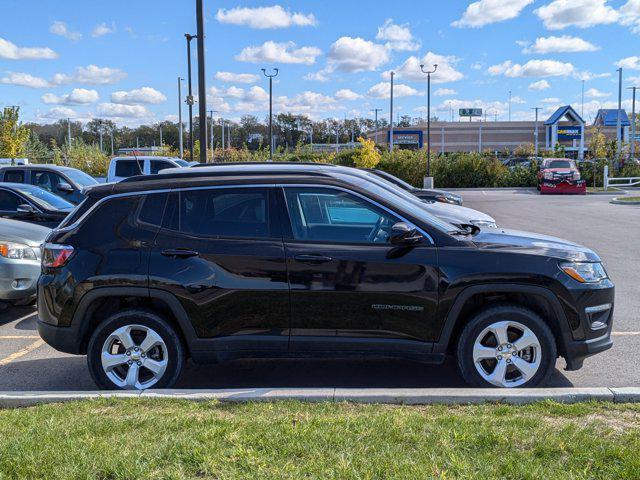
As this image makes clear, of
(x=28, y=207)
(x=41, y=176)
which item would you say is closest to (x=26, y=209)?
(x=28, y=207)

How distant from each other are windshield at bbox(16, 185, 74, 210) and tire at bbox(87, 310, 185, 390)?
7118 millimetres

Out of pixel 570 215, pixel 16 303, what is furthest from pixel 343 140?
pixel 16 303

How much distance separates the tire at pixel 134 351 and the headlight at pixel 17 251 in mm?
3337

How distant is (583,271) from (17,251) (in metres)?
6.46

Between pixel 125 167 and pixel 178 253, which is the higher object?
pixel 125 167

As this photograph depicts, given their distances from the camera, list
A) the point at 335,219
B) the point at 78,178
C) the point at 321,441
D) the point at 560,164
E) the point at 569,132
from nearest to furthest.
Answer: the point at 321,441 < the point at 335,219 < the point at 78,178 < the point at 560,164 < the point at 569,132

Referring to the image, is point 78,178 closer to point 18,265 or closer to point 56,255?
point 18,265

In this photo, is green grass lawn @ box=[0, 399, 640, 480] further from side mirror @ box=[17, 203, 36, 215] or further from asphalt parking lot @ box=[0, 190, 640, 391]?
side mirror @ box=[17, 203, 36, 215]

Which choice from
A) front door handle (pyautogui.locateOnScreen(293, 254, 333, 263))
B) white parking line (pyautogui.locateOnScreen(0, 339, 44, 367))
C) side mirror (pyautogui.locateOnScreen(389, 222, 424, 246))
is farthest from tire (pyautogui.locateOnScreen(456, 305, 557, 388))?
white parking line (pyautogui.locateOnScreen(0, 339, 44, 367))

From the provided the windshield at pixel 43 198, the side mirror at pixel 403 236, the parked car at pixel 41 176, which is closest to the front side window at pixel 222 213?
the side mirror at pixel 403 236

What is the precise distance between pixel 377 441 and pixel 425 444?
0.89 feet

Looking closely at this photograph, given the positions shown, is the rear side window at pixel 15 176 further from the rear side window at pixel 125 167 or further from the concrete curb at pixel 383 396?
the concrete curb at pixel 383 396

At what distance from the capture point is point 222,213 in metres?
4.91

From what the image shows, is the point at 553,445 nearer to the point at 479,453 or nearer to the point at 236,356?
the point at 479,453
